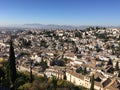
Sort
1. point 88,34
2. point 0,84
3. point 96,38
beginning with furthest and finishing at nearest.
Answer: point 88,34 → point 96,38 → point 0,84

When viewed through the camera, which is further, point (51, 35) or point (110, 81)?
point (51, 35)

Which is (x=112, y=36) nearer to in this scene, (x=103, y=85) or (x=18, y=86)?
(x=103, y=85)

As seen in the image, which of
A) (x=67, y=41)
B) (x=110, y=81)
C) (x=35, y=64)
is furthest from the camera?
(x=67, y=41)

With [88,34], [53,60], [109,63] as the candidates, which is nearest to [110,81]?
[109,63]

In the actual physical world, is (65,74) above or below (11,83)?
below

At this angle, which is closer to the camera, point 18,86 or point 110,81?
point 18,86

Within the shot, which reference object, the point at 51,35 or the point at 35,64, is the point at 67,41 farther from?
the point at 35,64

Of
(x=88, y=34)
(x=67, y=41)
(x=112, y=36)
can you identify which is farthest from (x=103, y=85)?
(x=88, y=34)

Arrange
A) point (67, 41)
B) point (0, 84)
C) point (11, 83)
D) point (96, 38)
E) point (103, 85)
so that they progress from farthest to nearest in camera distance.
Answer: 1. point (96, 38)
2. point (67, 41)
3. point (103, 85)
4. point (0, 84)
5. point (11, 83)

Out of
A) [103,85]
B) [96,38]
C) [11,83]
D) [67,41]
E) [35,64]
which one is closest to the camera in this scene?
[11,83]
